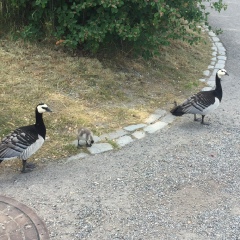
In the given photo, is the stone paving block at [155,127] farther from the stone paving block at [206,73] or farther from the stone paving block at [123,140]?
the stone paving block at [206,73]

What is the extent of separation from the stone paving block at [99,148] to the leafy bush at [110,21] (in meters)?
2.64

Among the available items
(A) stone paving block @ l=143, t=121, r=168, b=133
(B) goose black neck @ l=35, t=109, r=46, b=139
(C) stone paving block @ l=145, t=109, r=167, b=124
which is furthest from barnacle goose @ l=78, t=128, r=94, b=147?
(C) stone paving block @ l=145, t=109, r=167, b=124

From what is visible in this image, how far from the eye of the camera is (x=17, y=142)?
217 inches

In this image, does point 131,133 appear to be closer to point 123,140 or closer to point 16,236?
point 123,140

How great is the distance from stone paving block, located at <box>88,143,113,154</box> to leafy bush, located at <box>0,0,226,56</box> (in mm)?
2637

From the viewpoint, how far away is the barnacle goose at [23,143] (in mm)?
5438

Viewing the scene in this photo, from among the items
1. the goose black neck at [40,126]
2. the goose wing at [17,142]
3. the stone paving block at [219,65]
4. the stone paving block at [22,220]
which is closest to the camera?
the stone paving block at [22,220]

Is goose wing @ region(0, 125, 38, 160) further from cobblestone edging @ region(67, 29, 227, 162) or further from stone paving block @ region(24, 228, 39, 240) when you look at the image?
stone paving block @ region(24, 228, 39, 240)

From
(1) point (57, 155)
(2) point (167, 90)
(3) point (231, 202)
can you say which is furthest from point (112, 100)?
(3) point (231, 202)

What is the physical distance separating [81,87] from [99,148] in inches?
87.3

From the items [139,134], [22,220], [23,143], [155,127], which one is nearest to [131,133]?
[139,134]

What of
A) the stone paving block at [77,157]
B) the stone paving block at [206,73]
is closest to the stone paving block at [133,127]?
the stone paving block at [77,157]

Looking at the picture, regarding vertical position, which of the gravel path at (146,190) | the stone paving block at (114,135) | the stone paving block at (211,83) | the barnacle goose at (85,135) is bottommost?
the gravel path at (146,190)

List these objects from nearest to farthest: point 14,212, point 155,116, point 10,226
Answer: point 10,226
point 14,212
point 155,116
